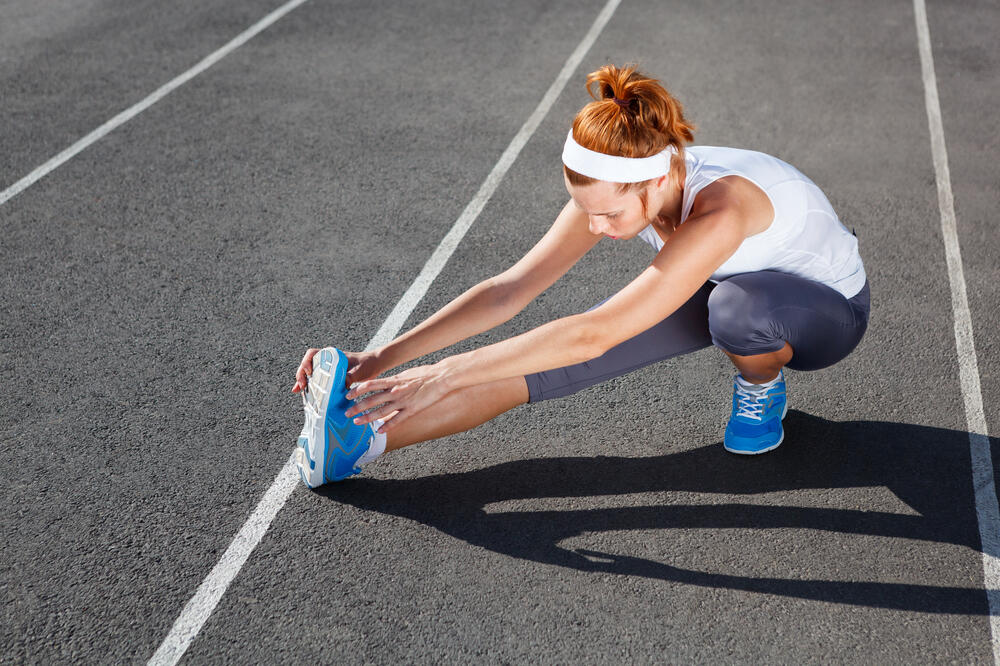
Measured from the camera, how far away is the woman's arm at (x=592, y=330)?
319 centimetres

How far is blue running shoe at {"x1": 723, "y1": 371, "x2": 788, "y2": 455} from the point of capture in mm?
3912

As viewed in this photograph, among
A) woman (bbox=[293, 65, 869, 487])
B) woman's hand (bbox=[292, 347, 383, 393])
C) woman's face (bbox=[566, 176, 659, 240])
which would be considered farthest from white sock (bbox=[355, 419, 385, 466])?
woman's face (bbox=[566, 176, 659, 240])

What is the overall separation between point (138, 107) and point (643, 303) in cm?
548

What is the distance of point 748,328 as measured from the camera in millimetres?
3592

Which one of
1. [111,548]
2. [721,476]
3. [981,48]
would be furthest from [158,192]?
[981,48]

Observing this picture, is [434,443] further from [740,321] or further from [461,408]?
[740,321]

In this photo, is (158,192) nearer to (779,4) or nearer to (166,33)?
(166,33)

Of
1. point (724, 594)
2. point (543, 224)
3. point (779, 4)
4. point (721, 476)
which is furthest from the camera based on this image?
point (779, 4)

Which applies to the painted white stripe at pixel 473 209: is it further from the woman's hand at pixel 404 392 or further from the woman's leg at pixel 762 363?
the woman's leg at pixel 762 363

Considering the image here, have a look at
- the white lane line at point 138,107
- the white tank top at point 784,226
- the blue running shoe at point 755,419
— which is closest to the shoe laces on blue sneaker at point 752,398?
the blue running shoe at point 755,419

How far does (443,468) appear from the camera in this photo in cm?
397

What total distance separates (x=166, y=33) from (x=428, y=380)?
273 inches

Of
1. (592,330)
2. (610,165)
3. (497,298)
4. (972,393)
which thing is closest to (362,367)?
(497,298)

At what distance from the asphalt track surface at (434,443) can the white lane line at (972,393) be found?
0.15 feet
